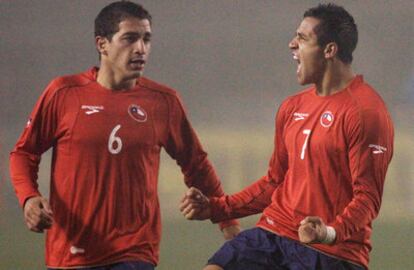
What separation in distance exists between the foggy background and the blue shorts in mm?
1349

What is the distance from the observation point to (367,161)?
11.7ft

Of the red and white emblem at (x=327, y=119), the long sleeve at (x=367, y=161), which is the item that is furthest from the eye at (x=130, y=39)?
the long sleeve at (x=367, y=161)

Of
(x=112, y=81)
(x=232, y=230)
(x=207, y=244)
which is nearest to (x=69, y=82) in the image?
(x=112, y=81)

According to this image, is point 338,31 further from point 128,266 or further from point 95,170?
point 128,266

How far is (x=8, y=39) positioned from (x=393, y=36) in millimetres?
2008

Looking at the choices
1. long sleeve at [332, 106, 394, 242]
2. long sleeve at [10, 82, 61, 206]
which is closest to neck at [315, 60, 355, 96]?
long sleeve at [332, 106, 394, 242]

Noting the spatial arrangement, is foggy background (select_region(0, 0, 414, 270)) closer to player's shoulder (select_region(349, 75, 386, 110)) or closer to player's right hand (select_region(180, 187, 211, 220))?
player's right hand (select_region(180, 187, 211, 220))

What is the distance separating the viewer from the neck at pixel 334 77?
3.82 meters

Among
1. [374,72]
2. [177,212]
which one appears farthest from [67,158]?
[374,72]

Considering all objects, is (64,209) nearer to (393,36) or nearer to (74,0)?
(74,0)

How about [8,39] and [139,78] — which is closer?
[139,78]

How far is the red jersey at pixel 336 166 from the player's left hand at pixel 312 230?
118 mm

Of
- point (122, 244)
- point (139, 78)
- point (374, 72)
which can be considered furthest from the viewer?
point (374, 72)

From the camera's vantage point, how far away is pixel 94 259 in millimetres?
3744
